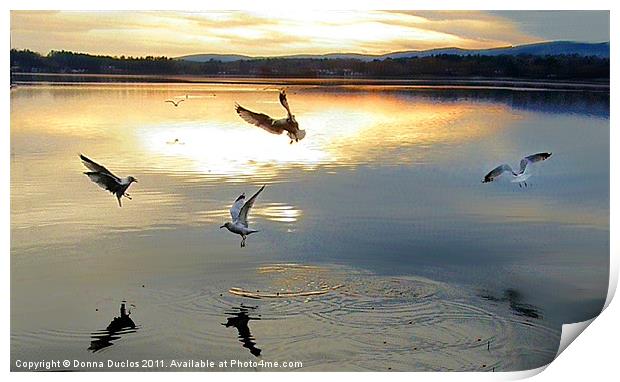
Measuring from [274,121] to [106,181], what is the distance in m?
0.53

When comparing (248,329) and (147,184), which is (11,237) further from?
(248,329)

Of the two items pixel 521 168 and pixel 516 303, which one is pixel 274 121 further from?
pixel 516 303

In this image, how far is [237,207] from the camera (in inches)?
126

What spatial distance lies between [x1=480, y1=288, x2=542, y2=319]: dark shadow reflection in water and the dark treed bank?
0.65 m

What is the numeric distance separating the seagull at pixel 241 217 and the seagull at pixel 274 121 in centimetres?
21

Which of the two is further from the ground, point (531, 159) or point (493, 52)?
point (493, 52)

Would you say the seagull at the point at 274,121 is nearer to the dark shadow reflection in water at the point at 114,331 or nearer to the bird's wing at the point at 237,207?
the bird's wing at the point at 237,207

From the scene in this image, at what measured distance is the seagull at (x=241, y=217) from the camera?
3.21m

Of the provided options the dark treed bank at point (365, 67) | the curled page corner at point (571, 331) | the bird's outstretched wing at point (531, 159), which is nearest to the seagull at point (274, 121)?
the dark treed bank at point (365, 67)
